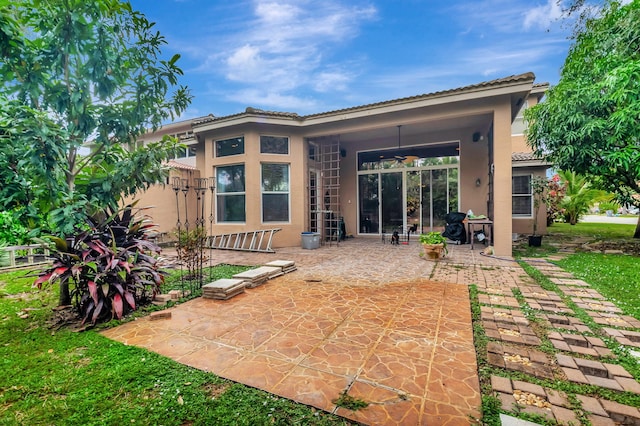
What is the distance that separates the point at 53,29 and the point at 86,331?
345 cm

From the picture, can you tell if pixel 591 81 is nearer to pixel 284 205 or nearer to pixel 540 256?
pixel 540 256

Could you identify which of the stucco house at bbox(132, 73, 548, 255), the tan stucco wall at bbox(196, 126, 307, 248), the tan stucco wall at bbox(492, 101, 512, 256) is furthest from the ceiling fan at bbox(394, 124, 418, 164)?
the tan stucco wall at bbox(492, 101, 512, 256)

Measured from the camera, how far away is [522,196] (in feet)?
39.8

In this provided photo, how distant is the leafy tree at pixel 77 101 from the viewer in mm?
3012

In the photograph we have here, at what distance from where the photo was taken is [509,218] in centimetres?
726

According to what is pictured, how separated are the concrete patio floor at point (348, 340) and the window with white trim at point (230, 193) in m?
4.76

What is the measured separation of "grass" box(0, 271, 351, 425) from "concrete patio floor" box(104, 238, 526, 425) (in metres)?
0.15

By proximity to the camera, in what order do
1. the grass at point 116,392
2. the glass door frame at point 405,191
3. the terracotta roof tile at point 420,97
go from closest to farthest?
the grass at point 116,392, the terracotta roof tile at point 420,97, the glass door frame at point 405,191

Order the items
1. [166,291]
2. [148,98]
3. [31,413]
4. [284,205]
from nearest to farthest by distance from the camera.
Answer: [31,413], [148,98], [166,291], [284,205]

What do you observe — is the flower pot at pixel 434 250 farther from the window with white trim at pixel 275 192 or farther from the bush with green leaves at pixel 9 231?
the bush with green leaves at pixel 9 231

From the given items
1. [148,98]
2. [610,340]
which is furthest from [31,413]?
[610,340]

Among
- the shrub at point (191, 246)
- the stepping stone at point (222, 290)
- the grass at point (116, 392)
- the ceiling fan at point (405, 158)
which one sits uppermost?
the ceiling fan at point (405, 158)

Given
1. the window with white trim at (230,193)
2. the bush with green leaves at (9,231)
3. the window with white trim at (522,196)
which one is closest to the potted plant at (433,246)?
the window with white trim at (230,193)

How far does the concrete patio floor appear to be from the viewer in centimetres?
210
